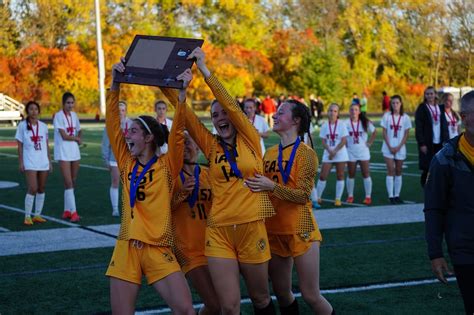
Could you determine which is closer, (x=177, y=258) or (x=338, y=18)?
(x=177, y=258)

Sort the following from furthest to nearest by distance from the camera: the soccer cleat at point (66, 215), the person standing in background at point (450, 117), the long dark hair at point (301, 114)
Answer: the person standing in background at point (450, 117)
the soccer cleat at point (66, 215)
the long dark hair at point (301, 114)

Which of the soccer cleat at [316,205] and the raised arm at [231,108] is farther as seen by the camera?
the soccer cleat at [316,205]

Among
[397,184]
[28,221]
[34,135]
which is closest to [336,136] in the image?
[397,184]

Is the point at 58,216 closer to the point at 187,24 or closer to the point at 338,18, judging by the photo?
the point at 187,24

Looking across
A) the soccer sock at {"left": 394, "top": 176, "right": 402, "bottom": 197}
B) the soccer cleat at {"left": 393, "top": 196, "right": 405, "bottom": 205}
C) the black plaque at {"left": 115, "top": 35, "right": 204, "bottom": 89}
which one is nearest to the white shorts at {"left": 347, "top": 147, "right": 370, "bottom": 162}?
the soccer sock at {"left": 394, "top": 176, "right": 402, "bottom": 197}

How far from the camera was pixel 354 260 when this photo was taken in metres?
9.56

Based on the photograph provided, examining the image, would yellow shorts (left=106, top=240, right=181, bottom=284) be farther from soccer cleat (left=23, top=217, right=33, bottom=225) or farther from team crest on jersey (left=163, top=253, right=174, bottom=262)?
soccer cleat (left=23, top=217, right=33, bottom=225)

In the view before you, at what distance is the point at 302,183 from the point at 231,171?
25.4 inches

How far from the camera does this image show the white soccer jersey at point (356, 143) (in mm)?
15055

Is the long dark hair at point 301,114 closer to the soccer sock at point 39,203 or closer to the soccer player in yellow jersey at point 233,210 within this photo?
the soccer player in yellow jersey at point 233,210

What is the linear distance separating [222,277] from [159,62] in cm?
150

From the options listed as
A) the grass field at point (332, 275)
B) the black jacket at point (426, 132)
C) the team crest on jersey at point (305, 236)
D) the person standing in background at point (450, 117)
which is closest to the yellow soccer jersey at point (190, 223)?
the team crest on jersey at point (305, 236)

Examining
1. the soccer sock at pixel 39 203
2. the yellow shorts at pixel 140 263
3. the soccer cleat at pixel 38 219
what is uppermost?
the yellow shorts at pixel 140 263

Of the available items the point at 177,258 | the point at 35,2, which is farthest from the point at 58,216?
the point at 35,2
